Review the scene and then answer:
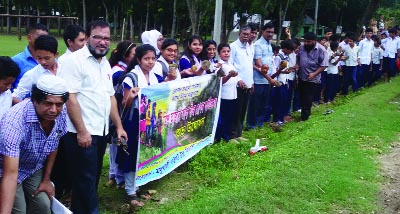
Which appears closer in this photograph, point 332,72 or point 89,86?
point 89,86

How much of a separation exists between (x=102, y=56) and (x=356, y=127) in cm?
545

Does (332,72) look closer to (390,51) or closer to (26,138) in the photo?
(390,51)

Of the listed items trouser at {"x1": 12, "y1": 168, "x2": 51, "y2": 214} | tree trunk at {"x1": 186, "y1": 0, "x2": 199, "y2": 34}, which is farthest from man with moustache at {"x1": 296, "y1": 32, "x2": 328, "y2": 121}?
tree trunk at {"x1": 186, "y1": 0, "x2": 199, "y2": 34}

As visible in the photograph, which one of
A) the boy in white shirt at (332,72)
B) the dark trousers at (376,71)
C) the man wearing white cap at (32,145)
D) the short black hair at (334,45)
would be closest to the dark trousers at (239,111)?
the man wearing white cap at (32,145)

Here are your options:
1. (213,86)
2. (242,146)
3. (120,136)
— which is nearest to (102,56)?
(120,136)

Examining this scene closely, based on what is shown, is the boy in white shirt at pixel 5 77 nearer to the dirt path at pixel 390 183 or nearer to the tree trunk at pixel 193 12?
the dirt path at pixel 390 183

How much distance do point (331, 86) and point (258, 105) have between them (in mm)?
4027

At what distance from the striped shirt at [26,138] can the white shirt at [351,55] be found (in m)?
10.7

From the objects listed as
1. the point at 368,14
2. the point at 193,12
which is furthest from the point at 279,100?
the point at 193,12

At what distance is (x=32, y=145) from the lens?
10.3ft

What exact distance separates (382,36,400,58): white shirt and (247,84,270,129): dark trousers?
27.5 feet

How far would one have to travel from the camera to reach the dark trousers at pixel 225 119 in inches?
281

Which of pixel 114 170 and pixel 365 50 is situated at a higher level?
pixel 365 50

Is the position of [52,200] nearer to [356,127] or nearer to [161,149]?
[161,149]
